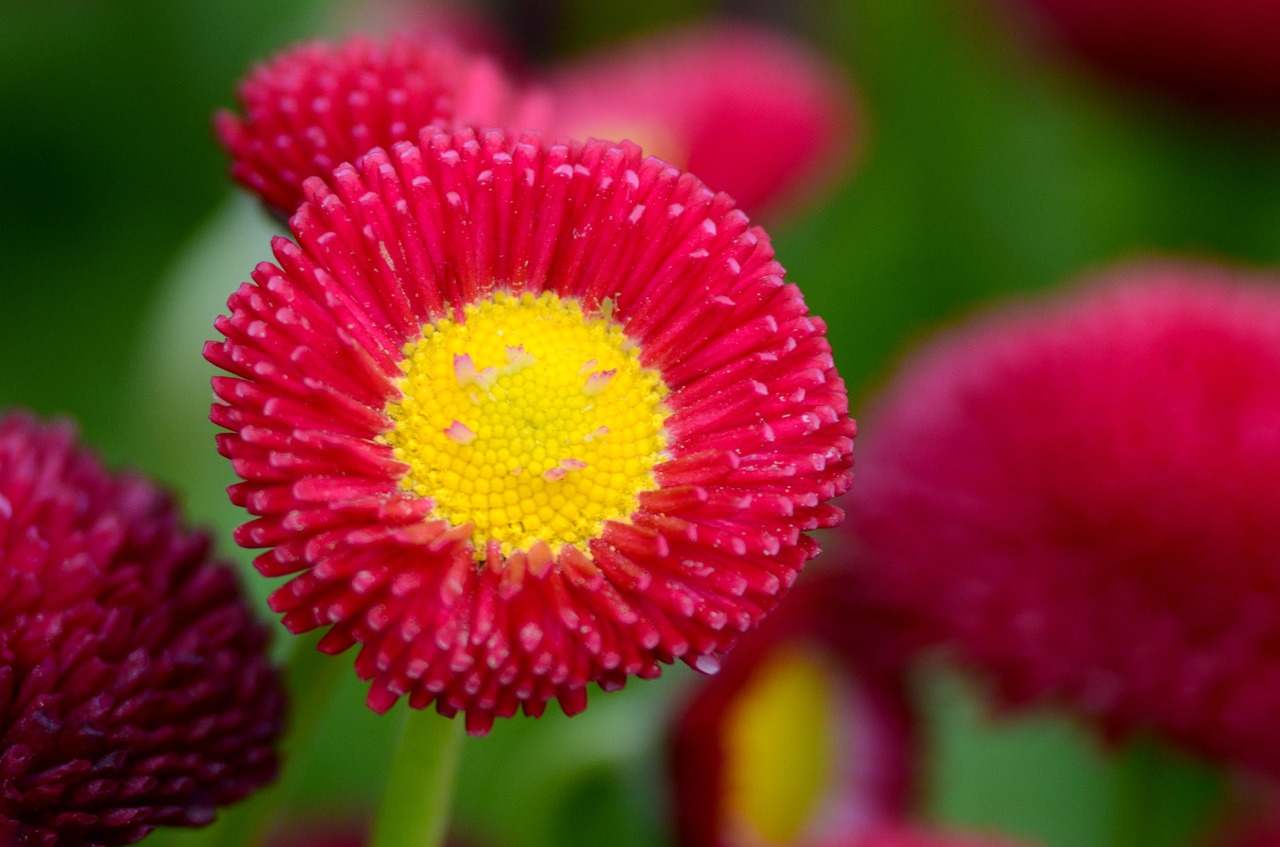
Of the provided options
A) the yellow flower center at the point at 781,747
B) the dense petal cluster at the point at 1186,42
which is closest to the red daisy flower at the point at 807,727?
the yellow flower center at the point at 781,747

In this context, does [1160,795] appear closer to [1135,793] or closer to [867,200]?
[1135,793]

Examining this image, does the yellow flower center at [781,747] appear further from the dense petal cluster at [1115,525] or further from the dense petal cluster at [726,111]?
the dense petal cluster at [726,111]

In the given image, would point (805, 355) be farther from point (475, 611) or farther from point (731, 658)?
point (731, 658)

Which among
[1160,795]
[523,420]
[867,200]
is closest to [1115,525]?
[1160,795]

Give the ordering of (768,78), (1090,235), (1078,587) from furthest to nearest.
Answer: (1090,235), (768,78), (1078,587)

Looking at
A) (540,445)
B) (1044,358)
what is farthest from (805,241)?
(540,445)

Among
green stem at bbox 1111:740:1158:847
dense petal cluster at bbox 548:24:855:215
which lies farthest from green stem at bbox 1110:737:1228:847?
dense petal cluster at bbox 548:24:855:215
